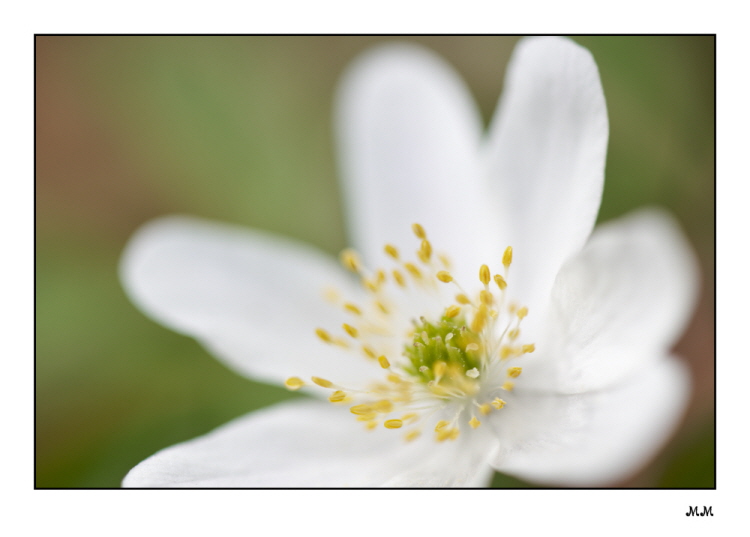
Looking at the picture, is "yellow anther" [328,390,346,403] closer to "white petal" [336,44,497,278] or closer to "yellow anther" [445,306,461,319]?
"yellow anther" [445,306,461,319]

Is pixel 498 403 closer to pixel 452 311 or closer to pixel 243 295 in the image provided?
pixel 452 311

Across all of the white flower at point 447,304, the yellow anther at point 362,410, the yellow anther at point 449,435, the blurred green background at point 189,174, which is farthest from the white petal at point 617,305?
the blurred green background at point 189,174

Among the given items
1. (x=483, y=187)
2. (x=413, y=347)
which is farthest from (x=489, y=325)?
(x=483, y=187)

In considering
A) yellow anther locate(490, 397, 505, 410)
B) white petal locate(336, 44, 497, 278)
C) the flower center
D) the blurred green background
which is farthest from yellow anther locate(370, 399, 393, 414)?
the blurred green background

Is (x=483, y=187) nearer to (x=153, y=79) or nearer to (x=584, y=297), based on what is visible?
(x=584, y=297)

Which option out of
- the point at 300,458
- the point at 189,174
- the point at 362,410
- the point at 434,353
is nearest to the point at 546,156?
the point at 434,353

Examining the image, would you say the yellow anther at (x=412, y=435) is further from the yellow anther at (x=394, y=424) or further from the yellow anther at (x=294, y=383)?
the yellow anther at (x=294, y=383)
